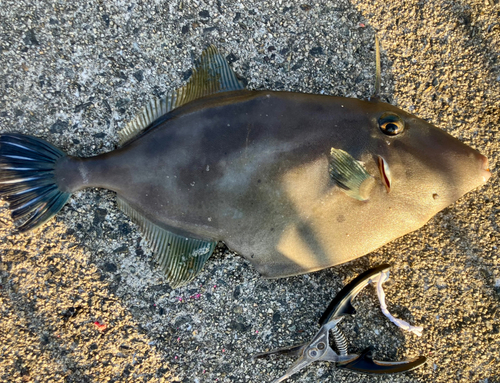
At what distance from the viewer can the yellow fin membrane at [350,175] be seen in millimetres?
1729

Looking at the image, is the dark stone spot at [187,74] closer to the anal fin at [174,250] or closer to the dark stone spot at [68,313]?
the anal fin at [174,250]

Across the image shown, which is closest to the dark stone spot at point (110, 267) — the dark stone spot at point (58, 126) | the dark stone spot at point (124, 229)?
the dark stone spot at point (124, 229)

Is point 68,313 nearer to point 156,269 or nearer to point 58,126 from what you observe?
point 156,269

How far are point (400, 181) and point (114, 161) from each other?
151cm

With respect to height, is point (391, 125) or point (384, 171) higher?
point (391, 125)

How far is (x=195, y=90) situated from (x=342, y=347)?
5.53 feet

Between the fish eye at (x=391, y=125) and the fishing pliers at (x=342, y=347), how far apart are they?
30.6 inches

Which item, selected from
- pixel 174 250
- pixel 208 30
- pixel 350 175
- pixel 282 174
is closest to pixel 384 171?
pixel 350 175

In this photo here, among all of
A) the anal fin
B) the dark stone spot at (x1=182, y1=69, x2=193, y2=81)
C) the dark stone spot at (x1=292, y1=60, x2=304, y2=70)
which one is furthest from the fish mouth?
the dark stone spot at (x1=182, y1=69, x2=193, y2=81)

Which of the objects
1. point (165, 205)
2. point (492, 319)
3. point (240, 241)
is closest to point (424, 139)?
point (240, 241)

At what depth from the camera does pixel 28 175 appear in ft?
6.61

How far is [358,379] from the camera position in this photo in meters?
2.19

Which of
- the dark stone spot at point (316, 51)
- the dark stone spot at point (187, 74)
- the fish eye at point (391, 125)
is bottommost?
the fish eye at point (391, 125)

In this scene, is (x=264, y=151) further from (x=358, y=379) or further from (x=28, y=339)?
(x=28, y=339)
